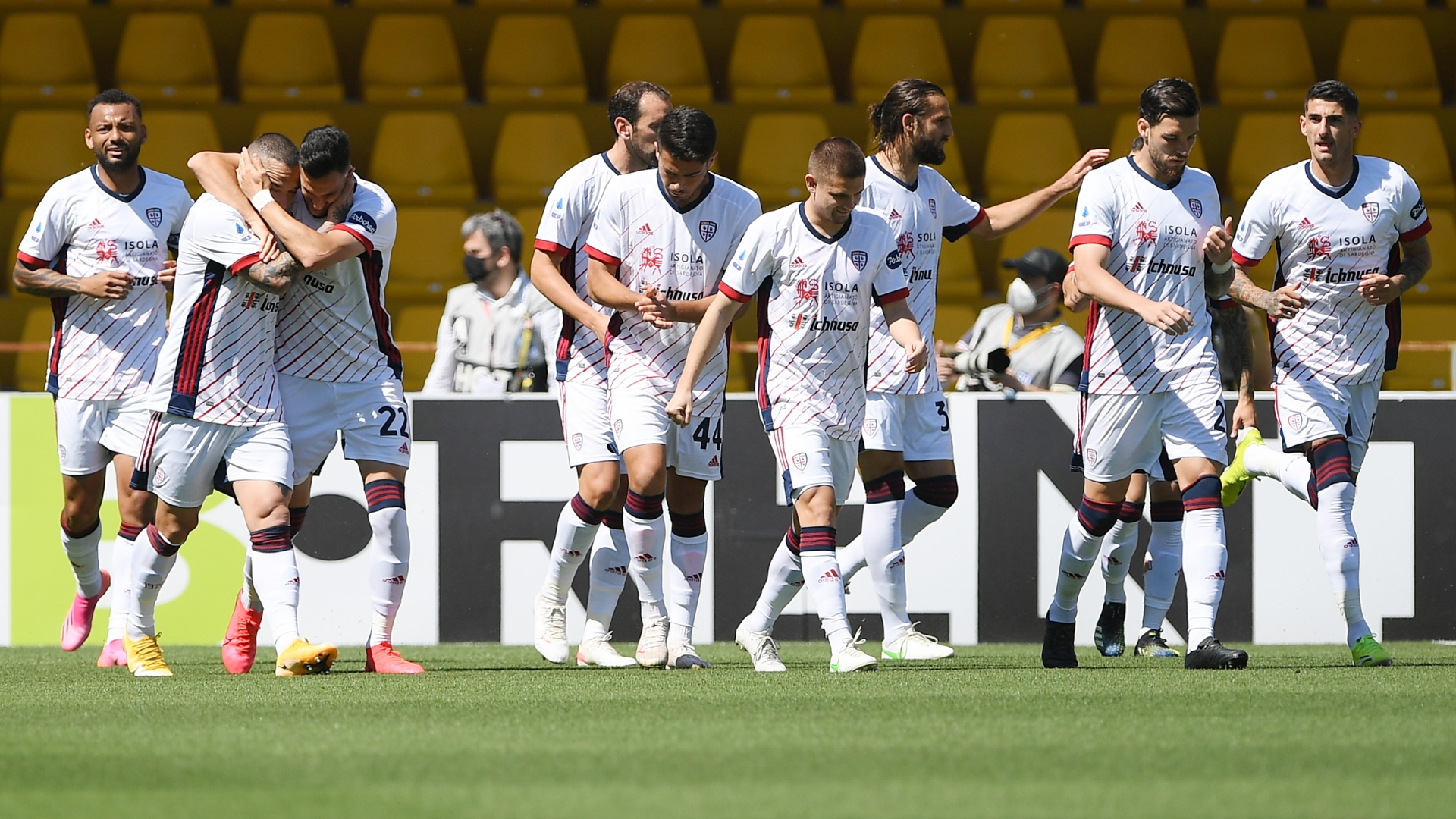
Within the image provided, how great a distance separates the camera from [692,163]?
6.44 m

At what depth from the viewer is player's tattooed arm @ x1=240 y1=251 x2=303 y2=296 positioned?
613cm

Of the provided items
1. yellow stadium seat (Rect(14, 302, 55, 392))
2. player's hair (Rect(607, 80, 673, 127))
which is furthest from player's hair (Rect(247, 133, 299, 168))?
yellow stadium seat (Rect(14, 302, 55, 392))

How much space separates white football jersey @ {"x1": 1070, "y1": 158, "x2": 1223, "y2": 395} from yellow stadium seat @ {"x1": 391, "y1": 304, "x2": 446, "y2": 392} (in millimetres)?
6030

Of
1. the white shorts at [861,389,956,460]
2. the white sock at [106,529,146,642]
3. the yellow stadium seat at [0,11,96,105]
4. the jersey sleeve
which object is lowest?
the white sock at [106,529,146,642]

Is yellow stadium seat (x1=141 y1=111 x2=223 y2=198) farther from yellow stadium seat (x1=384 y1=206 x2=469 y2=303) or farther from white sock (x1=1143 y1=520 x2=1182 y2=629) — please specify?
white sock (x1=1143 y1=520 x2=1182 y2=629)

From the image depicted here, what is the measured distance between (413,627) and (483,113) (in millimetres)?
5958

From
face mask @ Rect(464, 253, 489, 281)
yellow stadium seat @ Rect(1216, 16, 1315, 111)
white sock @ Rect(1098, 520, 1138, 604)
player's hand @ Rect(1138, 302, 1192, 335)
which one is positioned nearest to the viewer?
player's hand @ Rect(1138, 302, 1192, 335)

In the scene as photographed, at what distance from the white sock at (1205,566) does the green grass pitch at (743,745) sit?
287 mm

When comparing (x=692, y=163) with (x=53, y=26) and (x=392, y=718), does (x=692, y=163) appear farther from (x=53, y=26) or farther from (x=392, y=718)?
(x=53, y=26)

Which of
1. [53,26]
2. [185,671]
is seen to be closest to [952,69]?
[53,26]

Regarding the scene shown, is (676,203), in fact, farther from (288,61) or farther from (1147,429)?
(288,61)

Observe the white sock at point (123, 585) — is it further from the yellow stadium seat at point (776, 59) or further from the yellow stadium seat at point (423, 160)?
the yellow stadium seat at point (776, 59)

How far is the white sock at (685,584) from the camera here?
6.81m

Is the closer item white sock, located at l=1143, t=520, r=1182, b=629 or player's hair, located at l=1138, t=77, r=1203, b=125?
player's hair, located at l=1138, t=77, r=1203, b=125
